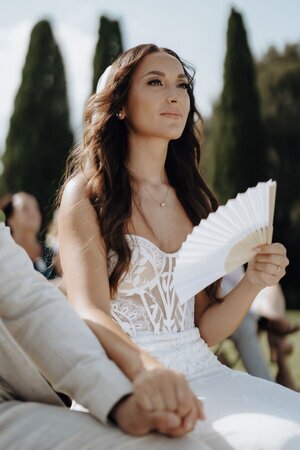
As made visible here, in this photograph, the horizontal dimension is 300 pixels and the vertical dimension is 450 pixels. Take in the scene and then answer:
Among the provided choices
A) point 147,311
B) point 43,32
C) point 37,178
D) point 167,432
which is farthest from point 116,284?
point 43,32

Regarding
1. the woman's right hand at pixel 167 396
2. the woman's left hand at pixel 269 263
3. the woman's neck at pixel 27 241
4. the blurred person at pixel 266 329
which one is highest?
the woman's left hand at pixel 269 263

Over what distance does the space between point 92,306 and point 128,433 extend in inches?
30.0

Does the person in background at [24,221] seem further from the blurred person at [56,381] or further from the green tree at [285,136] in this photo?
the green tree at [285,136]

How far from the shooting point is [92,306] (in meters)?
2.19

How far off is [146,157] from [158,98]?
0.22 metres

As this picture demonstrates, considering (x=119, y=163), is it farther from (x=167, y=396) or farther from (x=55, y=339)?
(x=167, y=396)

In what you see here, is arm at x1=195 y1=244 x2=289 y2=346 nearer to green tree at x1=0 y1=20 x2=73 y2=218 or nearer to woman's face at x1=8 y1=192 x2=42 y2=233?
woman's face at x1=8 y1=192 x2=42 y2=233

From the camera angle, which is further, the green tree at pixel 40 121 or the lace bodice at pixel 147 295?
the green tree at pixel 40 121

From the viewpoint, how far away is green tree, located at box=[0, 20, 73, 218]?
21.7 m

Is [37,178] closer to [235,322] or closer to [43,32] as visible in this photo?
[43,32]

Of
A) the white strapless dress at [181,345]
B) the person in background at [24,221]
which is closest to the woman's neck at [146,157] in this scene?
the white strapless dress at [181,345]

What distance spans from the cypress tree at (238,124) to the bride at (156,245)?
18.3m

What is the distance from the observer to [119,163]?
8.83ft

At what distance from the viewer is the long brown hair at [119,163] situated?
8.06ft
